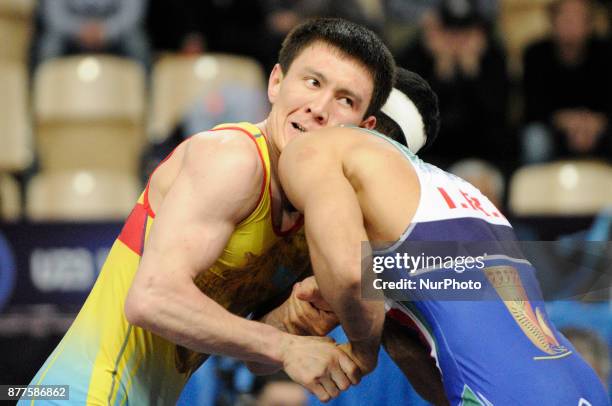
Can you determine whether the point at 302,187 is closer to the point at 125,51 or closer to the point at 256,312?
the point at 256,312

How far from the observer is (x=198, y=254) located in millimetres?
2527

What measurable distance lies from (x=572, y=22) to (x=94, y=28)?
9.74 ft

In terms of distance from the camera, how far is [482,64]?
6.20 m

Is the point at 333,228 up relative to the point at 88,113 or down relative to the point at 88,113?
up

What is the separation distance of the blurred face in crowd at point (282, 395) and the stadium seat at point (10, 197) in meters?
2.10

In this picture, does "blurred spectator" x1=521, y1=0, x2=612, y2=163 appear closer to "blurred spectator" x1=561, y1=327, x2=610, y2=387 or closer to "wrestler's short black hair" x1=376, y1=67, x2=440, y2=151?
"blurred spectator" x1=561, y1=327, x2=610, y2=387

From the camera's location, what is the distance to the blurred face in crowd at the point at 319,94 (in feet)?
9.32

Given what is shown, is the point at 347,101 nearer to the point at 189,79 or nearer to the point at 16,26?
the point at 189,79

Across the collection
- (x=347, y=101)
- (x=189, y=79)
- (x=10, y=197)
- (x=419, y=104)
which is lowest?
(x=10, y=197)

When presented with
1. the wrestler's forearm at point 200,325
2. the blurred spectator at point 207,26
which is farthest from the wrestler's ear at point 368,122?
the blurred spectator at point 207,26

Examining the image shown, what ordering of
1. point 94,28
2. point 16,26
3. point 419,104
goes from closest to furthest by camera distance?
point 419,104 → point 94,28 → point 16,26

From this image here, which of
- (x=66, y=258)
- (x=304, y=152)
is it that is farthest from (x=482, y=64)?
(x=304, y=152)

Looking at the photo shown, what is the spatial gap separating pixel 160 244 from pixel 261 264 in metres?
0.49

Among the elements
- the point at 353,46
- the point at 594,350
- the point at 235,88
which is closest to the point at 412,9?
the point at 235,88
